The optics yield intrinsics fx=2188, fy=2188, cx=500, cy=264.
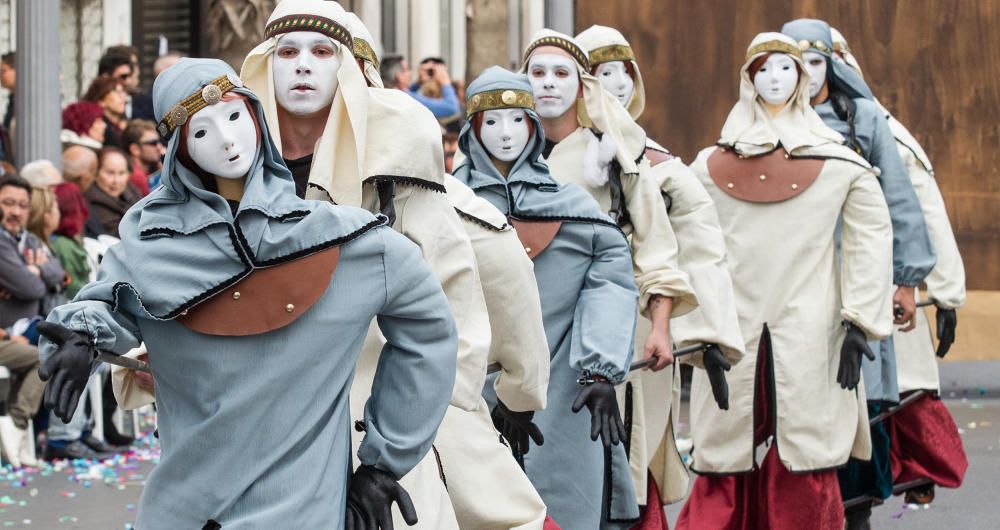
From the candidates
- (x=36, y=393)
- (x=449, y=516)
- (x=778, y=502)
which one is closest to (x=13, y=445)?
(x=36, y=393)

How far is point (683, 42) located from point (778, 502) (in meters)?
6.63

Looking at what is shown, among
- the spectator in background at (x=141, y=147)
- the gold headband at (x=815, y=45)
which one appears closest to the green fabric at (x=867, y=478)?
the gold headband at (x=815, y=45)

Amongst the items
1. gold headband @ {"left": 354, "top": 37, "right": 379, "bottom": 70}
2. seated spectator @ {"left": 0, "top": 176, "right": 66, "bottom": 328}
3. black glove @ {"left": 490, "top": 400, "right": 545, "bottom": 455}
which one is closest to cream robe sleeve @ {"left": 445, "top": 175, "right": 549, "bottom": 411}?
black glove @ {"left": 490, "top": 400, "right": 545, "bottom": 455}

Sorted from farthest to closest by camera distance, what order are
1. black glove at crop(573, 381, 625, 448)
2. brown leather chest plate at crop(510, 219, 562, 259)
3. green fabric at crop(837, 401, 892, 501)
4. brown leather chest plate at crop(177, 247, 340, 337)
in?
green fabric at crop(837, 401, 892, 501), brown leather chest plate at crop(510, 219, 562, 259), black glove at crop(573, 381, 625, 448), brown leather chest plate at crop(177, 247, 340, 337)

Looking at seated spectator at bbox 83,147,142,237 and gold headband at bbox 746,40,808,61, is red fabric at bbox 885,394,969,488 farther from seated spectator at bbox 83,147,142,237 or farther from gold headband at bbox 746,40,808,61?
seated spectator at bbox 83,147,142,237

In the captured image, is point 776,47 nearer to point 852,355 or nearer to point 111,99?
point 852,355

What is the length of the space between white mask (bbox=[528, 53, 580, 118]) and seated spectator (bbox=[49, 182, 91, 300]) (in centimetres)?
464

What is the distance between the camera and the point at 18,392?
35.7 feet

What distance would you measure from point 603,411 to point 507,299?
2.89ft

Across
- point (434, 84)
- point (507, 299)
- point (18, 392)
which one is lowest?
point (18, 392)

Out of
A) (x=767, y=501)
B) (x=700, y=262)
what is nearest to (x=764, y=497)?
(x=767, y=501)

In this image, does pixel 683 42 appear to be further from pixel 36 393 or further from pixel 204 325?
pixel 204 325

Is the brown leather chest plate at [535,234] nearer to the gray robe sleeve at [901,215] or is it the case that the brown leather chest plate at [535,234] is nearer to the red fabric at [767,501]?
the red fabric at [767,501]

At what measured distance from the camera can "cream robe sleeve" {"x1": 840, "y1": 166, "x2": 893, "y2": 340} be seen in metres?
8.35
